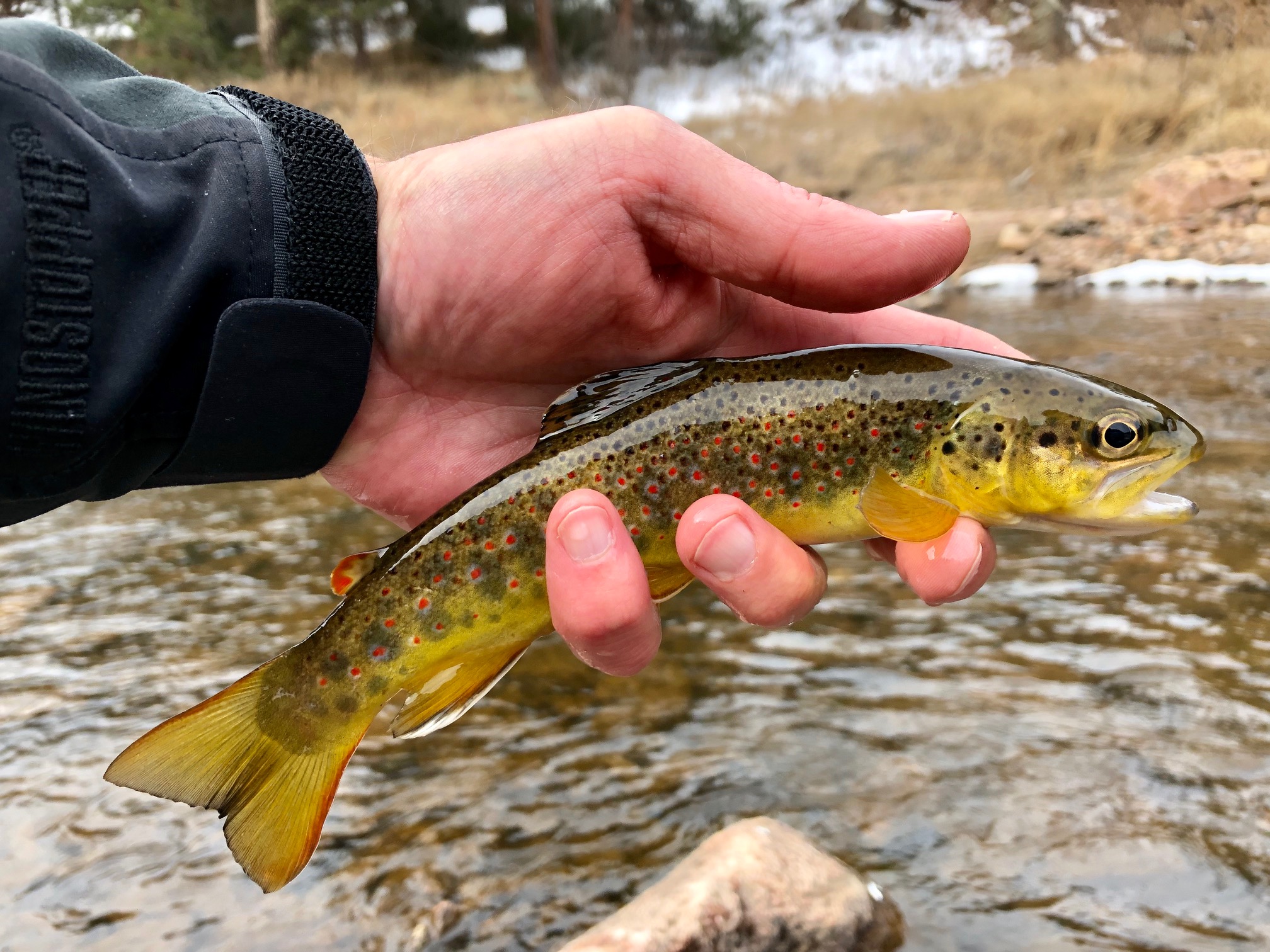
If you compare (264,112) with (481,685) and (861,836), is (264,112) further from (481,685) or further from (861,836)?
(861,836)

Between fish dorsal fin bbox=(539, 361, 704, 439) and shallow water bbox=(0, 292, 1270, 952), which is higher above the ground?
fish dorsal fin bbox=(539, 361, 704, 439)

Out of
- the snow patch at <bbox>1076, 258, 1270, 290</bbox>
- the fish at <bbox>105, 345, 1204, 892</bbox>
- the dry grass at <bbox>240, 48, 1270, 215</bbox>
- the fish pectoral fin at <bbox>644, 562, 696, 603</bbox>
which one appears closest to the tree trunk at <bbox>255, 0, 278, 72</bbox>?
the dry grass at <bbox>240, 48, 1270, 215</bbox>

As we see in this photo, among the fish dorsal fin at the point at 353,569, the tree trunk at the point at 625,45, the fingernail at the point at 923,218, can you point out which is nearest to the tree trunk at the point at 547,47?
the tree trunk at the point at 625,45

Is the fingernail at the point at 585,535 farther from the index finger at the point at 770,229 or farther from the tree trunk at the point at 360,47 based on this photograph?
the tree trunk at the point at 360,47

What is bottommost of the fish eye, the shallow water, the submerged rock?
the shallow water

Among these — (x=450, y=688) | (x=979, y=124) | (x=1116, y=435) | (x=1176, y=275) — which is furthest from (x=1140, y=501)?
(x=979, y=124)

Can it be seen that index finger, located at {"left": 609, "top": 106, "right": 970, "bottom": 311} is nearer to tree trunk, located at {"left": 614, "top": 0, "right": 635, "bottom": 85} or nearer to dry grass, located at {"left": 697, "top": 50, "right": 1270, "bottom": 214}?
dry grass, located at {"left": 697, "top": 50, "right": 1270, "bottom": 214}
